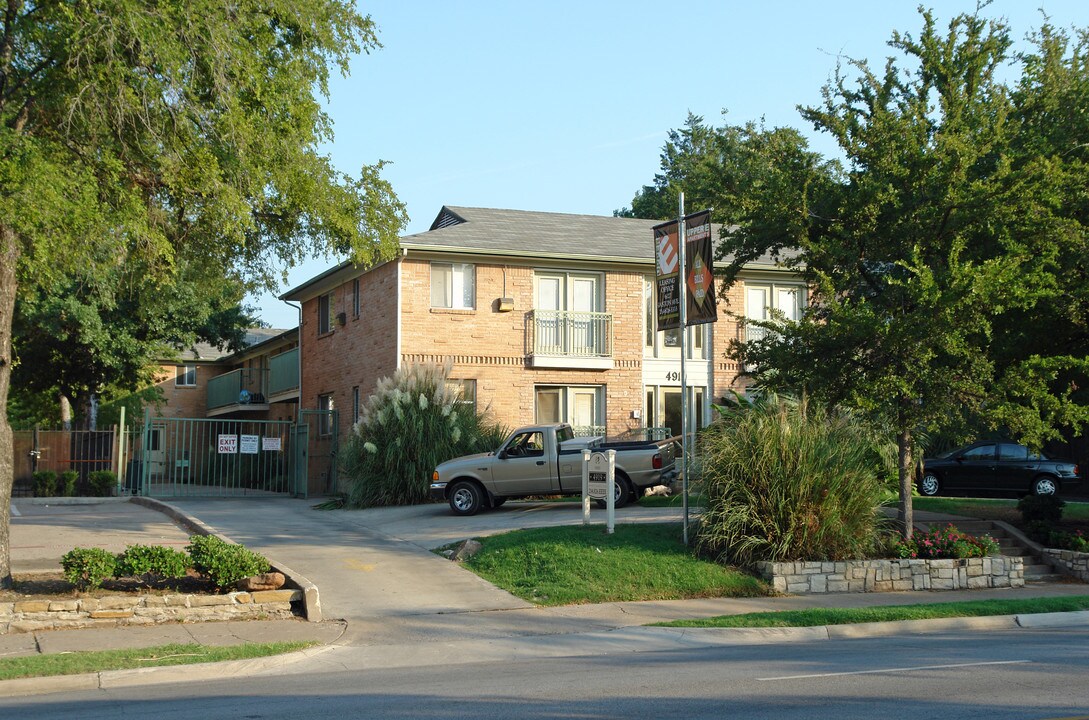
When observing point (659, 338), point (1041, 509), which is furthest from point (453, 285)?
point (1041, 509)

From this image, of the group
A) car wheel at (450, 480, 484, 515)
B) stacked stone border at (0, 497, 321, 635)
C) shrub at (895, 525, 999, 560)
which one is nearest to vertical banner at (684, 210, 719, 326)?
shrub at (895, 525, 999, 560)

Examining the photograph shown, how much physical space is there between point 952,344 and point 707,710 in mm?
9317

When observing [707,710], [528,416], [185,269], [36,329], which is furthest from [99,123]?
[36,329]

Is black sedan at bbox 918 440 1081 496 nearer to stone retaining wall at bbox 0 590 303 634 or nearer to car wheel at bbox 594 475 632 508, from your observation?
car wheel at bbox 594 475 632 508

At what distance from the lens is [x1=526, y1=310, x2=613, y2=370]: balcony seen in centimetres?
2745

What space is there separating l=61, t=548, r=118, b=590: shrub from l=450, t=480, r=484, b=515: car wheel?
9.26 meters

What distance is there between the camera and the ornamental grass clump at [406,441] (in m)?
23.3

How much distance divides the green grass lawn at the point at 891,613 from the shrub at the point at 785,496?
1.77m

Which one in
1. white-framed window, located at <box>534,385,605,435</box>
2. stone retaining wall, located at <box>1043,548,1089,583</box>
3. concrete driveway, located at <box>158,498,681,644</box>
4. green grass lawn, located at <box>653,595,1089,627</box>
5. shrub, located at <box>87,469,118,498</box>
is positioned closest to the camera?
green grass lawn, located at <box>653,595,1089,627</box>

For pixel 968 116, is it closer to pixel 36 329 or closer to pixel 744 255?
pixel 744 255

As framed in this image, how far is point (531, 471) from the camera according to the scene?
2077 cm

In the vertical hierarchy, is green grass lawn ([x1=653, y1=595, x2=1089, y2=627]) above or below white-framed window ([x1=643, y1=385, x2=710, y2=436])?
below

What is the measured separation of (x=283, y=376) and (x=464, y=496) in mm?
17311

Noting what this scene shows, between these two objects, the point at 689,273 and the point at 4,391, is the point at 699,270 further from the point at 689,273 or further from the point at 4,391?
the point at 4,391
